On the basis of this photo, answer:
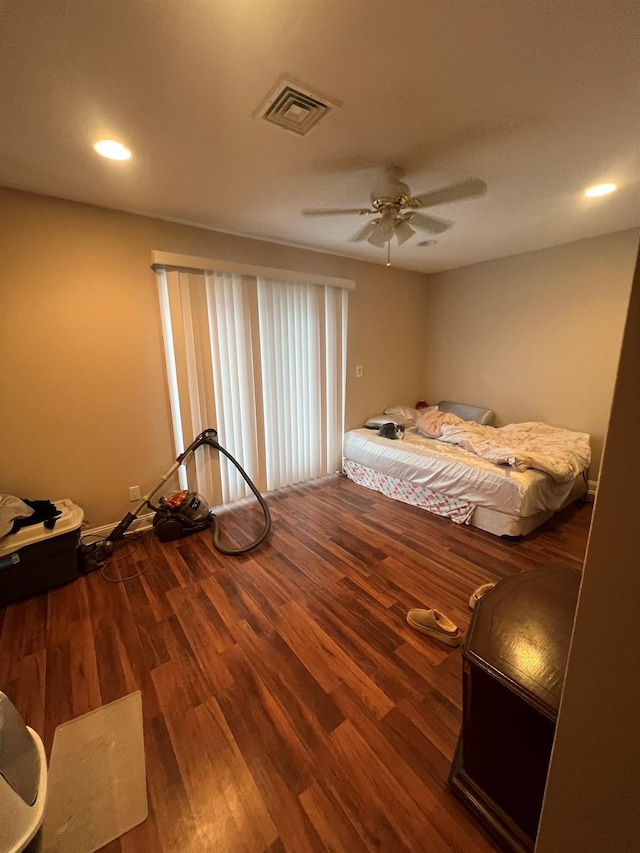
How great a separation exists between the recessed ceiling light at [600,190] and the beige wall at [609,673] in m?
2.55

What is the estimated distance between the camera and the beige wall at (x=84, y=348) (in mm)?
2121

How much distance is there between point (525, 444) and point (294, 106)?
10.3 ft

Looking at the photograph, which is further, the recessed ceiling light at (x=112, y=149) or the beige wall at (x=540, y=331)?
the beige wall at (x=540, y=331)

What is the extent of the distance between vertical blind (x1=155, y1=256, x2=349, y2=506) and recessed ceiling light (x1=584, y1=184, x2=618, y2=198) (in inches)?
82.3

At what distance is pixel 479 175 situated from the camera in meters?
1.96

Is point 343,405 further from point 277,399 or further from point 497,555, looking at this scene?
point 497,555

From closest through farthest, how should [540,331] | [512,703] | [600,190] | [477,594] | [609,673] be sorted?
1. [609,673]
2. [512,703]
3. [477,594]
4. [600,190]
5. [540,331]

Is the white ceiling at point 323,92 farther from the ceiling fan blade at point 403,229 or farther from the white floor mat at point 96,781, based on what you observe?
the white floor mat at point 96,781

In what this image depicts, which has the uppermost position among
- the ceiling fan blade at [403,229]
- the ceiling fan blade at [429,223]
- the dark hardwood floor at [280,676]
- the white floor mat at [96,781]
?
the ceiling fan blade at [429,223]

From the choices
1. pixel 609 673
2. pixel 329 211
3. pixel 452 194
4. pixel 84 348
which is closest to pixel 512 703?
pixel 609 673

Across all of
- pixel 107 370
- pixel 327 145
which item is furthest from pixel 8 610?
pixel 327 145

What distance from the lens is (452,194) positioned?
2.07 metres

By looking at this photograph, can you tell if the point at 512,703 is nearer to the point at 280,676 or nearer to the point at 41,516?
the point at 280,676

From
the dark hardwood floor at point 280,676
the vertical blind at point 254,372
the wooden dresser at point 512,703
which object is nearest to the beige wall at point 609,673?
the wooden dresser at point 512,703
